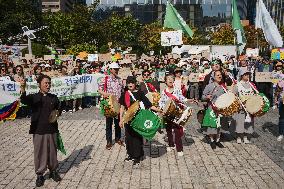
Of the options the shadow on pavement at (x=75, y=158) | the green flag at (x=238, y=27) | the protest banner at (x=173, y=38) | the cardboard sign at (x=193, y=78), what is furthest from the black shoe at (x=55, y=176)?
the protest banner at (x=173, y=38)

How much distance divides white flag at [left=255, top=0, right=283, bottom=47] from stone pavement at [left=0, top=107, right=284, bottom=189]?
10.5 ft

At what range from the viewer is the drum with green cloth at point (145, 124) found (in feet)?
26.1

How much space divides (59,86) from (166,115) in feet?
23.5

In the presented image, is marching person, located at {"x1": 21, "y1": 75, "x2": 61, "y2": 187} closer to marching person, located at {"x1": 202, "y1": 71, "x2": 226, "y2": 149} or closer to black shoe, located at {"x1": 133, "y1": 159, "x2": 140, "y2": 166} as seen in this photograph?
black shoe, located at {"x1": 133, "y1": 159, "x2": 140, "y2": 166}

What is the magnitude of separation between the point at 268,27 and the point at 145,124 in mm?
7122

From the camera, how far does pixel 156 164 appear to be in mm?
8438

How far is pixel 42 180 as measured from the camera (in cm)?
729

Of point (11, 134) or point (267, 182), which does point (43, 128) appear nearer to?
point (267, 182)

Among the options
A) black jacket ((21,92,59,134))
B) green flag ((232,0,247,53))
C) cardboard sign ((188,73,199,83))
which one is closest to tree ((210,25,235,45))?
cardboard sign ((188,73,199,83))

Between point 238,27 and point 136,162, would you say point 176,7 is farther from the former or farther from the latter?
→ point 136,162

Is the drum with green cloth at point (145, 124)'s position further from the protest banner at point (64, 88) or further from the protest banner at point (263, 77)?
the protest banner at point (263, 77)

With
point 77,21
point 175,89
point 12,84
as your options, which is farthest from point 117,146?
point 77,21

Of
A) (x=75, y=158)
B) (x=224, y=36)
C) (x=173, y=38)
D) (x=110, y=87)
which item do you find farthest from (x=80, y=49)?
(x=75, y=158)

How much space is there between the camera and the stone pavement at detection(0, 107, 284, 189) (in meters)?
7.35
